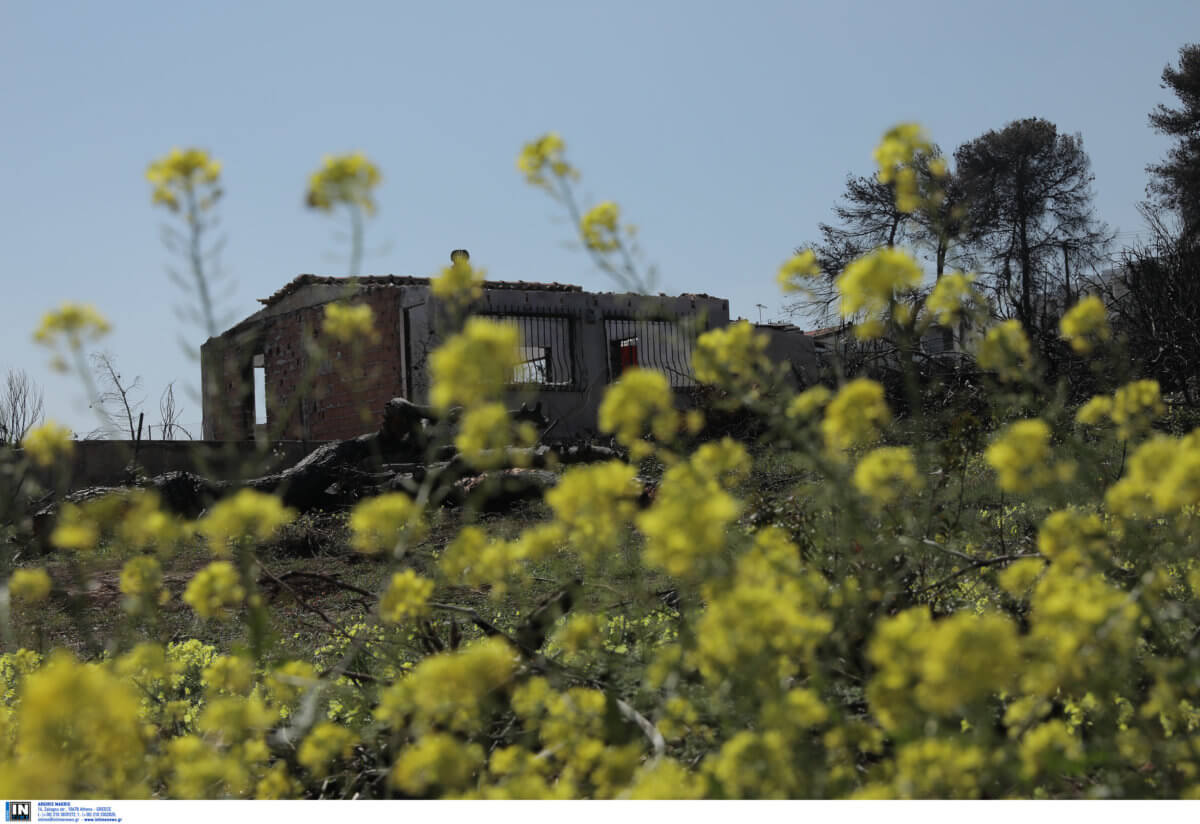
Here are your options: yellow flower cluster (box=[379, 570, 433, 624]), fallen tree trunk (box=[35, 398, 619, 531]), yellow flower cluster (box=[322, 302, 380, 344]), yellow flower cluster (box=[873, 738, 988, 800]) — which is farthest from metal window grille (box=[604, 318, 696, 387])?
yellow flower cluster (box=[873, 738, 988, 800])

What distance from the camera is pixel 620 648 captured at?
2.45m

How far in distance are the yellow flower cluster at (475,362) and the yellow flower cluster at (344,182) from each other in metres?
0.98

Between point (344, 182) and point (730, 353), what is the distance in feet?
3.40

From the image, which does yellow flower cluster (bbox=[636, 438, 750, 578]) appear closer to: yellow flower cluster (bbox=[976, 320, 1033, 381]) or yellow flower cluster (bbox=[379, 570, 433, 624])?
yellow flower cluster (bbox=[379, 570, 433, 624])

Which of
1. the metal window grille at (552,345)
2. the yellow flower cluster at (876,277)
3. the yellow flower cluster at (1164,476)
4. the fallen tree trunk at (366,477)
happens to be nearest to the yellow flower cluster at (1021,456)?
the yellow flower cluster at (1164,476)

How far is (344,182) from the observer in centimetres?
207

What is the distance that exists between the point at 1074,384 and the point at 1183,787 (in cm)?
628

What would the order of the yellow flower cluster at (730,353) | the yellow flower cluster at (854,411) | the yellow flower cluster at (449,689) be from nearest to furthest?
the yellow flower cluster at (449,689)
the yellow flower cluster at (854,411)
the yellow flower cluster at (730,353)

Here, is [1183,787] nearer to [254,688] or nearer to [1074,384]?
[254,688]

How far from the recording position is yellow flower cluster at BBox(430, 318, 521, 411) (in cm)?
120

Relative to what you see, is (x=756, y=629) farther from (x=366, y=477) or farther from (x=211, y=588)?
(x=366, y=477)

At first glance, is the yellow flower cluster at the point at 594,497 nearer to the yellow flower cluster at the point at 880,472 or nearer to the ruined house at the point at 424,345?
the yellow flower cluster at the point at 880,472

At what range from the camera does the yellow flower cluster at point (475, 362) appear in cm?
120

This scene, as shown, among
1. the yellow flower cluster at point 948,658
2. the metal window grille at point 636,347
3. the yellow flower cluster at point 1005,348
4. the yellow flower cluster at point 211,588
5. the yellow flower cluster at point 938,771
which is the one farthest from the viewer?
the metal window grille at point 636,347
